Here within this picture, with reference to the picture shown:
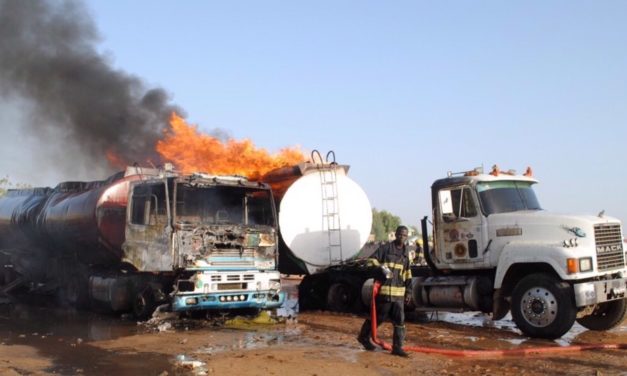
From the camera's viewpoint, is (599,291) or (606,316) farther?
(606,316)

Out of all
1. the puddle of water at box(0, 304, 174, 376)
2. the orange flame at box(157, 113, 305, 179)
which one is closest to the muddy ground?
the puddle of water at box(0, 304, 174, 376)

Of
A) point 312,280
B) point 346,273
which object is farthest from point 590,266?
point 312,280

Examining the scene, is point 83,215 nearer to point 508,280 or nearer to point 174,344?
point 174,344

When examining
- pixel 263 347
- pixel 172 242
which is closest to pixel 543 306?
pixel 263 347

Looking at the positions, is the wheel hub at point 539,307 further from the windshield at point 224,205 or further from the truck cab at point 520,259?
the windshield at point 224,205

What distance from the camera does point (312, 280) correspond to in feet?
48.9

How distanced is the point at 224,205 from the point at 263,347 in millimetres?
3878

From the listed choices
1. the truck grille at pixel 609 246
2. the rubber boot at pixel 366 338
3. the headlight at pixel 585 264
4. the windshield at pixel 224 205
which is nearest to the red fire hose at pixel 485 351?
the rubber boot at pixel 366 338

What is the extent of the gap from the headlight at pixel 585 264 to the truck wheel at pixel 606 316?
4.65 feet

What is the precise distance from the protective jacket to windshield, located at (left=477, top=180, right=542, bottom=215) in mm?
3204

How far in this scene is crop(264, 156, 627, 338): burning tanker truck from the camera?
1030 cm

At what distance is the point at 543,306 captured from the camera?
10.3m

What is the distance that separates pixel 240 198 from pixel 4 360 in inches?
220

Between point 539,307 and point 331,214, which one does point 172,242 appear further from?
point 539,307
